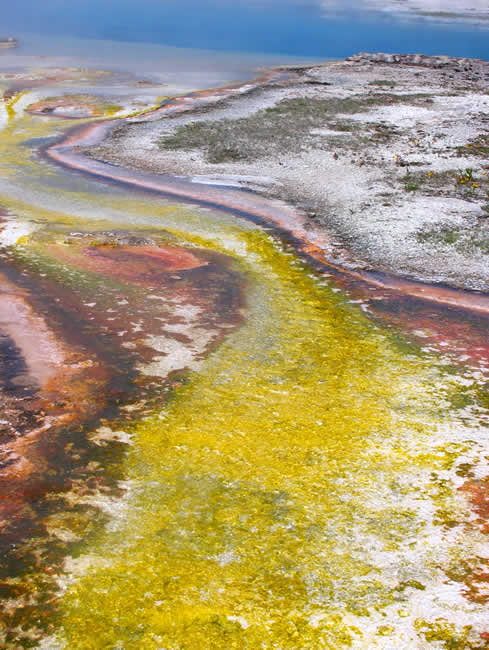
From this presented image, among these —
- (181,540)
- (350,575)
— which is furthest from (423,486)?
(181,540)

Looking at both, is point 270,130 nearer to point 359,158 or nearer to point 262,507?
point 359,158

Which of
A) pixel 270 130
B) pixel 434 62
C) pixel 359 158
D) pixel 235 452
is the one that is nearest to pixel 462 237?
pixel 359 158

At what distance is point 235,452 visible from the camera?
13.7 feet

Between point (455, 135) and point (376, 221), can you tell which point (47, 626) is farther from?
point (455, 135)

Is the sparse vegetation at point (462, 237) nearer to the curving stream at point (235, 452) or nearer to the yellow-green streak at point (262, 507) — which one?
the curving stream at point (235, 452)

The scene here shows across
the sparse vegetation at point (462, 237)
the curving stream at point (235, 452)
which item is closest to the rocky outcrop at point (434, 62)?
the sparse vegetation at point (462, 237)

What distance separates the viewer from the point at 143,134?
1316 centimetres

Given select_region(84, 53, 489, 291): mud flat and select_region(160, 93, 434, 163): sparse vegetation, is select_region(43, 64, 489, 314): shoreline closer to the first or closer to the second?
select_region(84, 53, 489, 291): mud flat

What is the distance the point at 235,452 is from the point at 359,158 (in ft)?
27.1

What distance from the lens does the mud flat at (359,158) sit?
8.14 m

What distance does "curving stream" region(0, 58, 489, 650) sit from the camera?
120 inches

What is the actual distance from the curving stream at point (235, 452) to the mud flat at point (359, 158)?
1096mm

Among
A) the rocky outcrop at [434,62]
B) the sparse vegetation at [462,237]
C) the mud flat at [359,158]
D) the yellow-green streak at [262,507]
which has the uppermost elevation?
the rocky outcrop at [434,62]

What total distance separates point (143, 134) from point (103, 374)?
358 inches
